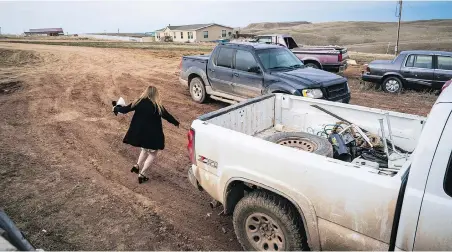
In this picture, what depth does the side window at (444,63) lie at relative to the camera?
33.4ft

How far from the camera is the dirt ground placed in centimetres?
395

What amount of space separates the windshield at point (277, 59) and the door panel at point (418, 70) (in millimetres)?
4748

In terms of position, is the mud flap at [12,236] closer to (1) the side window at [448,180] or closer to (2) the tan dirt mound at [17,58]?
(1) the side window at [448,180]

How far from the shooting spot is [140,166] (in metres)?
5.56

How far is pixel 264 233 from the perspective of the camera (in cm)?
337

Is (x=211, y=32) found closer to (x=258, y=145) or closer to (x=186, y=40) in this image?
(x=186, y=40)

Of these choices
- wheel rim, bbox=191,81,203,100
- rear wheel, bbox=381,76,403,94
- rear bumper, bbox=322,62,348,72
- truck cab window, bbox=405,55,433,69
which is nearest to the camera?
wheel rim, bbox=191,81,203,100

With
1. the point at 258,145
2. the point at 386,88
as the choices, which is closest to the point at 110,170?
the point at 258,145

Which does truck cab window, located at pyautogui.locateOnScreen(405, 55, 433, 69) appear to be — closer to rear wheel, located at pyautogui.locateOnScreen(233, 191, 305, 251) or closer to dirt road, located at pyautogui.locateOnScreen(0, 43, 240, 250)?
dirt road, located at pyautogui.locateOnScreen(0, 43, 240, 250)

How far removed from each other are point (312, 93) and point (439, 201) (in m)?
5.27

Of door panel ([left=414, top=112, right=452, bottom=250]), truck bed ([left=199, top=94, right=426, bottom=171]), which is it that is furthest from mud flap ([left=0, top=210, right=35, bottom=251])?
door panel ([left=414, top=112, right=452, bottom=250])

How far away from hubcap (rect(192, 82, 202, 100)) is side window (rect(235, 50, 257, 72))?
66.7 inches

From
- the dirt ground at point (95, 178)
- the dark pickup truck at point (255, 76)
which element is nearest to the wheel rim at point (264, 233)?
the dirt ground at point (95, 178)

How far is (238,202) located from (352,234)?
124 cm
